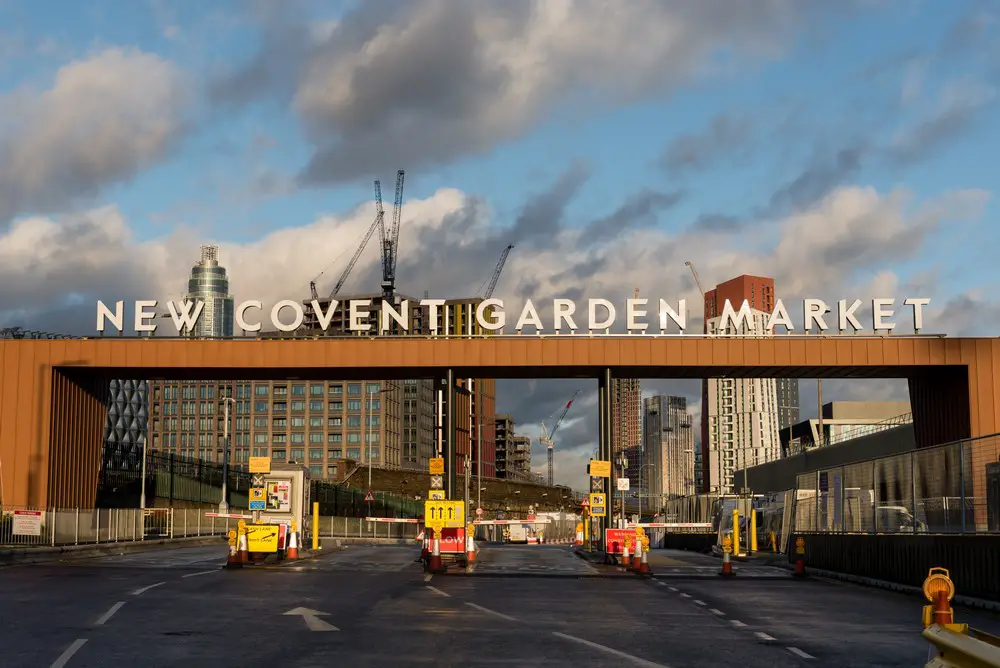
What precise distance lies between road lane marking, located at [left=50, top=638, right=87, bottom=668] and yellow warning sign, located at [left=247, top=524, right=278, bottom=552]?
78.3 ft

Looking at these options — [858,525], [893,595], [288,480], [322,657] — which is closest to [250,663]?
[322,657]

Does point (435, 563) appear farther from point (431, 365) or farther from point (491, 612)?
point (431, 365)

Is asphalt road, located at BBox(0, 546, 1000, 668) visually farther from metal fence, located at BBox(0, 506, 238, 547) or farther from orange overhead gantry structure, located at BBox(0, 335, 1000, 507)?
orange overhead gantry structure, located at BBox(0, 335, 1000, 507)

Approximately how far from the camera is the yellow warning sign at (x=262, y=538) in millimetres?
38375

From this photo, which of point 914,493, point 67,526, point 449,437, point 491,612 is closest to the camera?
point 491,612

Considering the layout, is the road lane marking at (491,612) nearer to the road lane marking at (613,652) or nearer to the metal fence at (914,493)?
the road lane marking at (613,652)

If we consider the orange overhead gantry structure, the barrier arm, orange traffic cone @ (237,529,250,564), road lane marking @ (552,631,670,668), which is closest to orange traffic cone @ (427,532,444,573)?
orange traffic cone @ (237,529,250,564)

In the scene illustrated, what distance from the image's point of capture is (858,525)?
1318 inches

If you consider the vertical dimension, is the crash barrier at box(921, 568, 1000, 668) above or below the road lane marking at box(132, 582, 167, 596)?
above

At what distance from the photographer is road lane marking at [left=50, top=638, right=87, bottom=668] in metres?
12.5

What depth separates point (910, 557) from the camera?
28.0m

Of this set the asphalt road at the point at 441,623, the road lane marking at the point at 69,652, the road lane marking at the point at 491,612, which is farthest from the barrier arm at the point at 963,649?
the road lane marking at the point at 491,612

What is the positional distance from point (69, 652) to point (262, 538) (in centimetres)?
2552

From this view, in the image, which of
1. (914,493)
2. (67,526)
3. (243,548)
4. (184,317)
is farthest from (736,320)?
(67,526)
